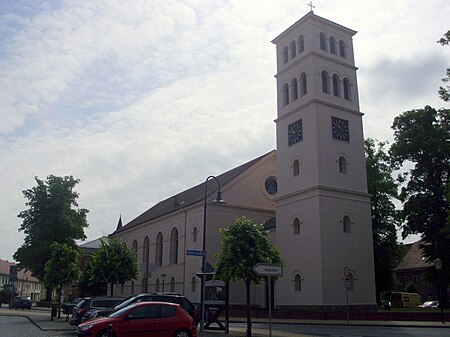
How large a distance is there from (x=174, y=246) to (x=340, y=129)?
2417cm

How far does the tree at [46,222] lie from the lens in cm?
5741

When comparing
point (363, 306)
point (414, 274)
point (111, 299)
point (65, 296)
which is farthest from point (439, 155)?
point (65, 296)

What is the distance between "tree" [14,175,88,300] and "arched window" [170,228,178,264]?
13.4 meters

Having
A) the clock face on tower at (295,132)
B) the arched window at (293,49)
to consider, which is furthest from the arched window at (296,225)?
the arched window at (293,49)

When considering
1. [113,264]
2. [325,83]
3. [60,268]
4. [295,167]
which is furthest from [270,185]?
[60,268]

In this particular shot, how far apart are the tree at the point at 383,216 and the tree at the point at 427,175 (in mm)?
2914

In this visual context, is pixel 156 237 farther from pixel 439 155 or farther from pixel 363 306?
pixel 439 155

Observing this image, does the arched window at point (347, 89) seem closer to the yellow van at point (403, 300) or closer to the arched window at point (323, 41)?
the arched window at point (323, 41)

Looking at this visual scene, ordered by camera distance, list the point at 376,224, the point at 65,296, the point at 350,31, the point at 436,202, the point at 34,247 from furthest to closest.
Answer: the point at 65,296
the point at 34,247
the point at 376,224
the point at 350,31
the point at 436,202

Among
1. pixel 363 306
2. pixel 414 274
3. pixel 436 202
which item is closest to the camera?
pixel 363 306

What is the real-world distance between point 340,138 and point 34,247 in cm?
3948

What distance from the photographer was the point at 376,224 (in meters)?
46.1

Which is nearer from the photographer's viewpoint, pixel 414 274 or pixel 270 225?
pixel 270 225

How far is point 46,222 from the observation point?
5822cm
